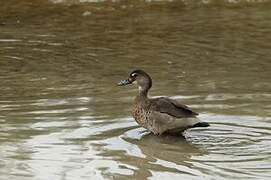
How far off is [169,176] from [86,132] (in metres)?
1.78

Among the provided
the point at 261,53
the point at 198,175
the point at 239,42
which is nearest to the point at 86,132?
the point at 198,175

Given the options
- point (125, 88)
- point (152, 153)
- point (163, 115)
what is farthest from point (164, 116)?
point (125, 88)

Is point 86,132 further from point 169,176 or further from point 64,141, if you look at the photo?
point 169,176

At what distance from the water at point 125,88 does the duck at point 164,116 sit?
138 mm

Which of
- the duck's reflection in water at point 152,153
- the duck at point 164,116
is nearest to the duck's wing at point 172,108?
the duck at point 164,116

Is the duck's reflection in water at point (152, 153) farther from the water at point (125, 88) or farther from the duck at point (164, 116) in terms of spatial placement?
the duck at point (164, 116)

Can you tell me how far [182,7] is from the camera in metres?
19.4

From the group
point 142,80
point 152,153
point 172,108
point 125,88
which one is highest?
point 142,80

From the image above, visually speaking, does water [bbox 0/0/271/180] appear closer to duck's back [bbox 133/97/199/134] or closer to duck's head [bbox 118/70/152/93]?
duck's back [bbox 133/97/199/134]

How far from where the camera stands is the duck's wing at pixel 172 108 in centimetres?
826

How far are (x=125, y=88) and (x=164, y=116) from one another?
2599 millimetres

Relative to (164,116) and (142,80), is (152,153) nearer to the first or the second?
(164,116)

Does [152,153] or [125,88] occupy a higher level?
[125,88]

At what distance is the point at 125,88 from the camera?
35.9ft
